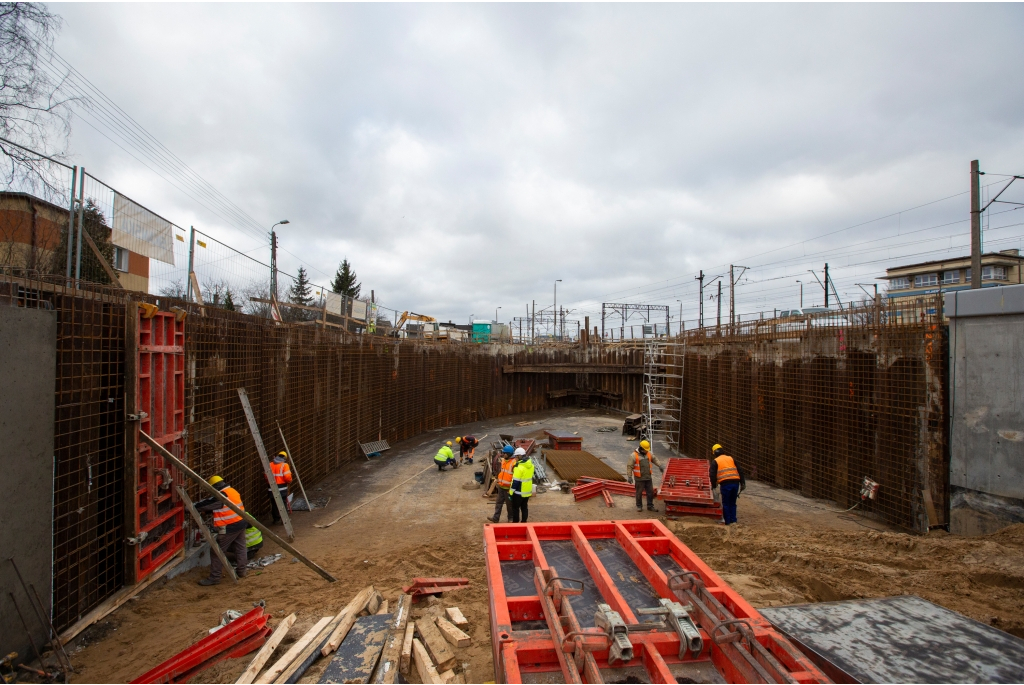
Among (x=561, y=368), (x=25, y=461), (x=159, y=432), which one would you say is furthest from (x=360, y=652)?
(x=561, y=368)

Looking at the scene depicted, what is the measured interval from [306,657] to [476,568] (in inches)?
127

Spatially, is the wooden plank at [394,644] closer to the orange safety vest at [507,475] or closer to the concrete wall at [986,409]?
the orange safety vest at [507,475]

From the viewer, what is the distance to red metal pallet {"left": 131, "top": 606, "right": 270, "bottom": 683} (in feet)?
13.6

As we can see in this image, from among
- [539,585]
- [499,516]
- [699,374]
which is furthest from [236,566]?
[699,374]

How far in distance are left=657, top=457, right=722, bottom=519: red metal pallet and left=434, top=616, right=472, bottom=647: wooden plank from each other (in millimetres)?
6178

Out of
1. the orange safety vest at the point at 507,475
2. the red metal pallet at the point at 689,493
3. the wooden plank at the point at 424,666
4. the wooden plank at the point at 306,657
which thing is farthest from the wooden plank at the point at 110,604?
the red metal pallet at the point at 689,493

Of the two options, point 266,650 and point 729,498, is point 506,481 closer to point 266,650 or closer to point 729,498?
point 729,498

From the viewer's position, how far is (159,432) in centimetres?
624

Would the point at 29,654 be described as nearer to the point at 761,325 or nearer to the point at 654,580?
the point at 654,580

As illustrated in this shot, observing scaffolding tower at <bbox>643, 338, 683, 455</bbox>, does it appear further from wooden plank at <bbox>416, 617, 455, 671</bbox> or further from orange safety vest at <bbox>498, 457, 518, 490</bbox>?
wooden plank at <bbox>416, 617, 455, 671</bbox>

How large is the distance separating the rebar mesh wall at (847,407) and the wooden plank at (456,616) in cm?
785

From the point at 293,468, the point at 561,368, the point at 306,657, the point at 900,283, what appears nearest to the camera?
the point at 306,657

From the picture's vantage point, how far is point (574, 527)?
15.3 feet

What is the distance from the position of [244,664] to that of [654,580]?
3553mm
